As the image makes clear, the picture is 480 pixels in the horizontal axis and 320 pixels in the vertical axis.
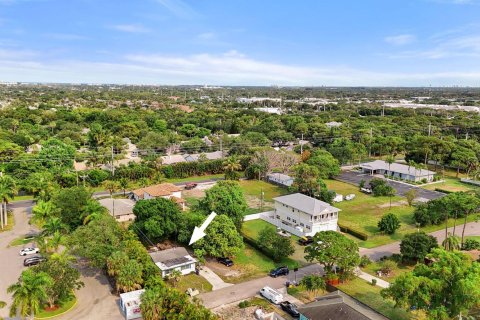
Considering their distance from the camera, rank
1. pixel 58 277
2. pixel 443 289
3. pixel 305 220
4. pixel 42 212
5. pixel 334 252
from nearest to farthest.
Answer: pixel 443 289 → pixel 58 277 → pixel 334 252 → pixel 42 212 → pixel 305 220

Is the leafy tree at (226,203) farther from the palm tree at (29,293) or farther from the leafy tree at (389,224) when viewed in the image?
the palm tree at (29,293)

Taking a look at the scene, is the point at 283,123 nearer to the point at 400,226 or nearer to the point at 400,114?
the point at 400,114

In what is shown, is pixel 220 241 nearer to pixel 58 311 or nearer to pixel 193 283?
pixel 193 283

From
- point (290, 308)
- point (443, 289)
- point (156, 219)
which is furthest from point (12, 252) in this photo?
point (443, 289)

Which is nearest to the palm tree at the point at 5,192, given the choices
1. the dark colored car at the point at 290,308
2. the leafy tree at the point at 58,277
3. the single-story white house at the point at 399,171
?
the leafy tree at the point at 58,277

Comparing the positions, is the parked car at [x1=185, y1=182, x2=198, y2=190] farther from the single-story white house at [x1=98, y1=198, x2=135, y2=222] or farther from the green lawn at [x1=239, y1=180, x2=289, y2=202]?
the single-story white house at [x1=98, y1=198, x2=135, y2=222]

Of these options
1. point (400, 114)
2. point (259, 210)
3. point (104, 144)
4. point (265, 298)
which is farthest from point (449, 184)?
point (400, 114)
